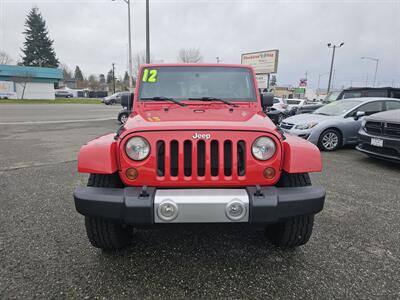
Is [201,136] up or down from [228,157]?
up

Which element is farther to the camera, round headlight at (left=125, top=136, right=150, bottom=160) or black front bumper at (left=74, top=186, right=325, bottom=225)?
round headlight at (left=125, top=136, right=150, bottom=160)

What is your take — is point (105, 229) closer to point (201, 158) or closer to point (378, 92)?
point (201, 158)

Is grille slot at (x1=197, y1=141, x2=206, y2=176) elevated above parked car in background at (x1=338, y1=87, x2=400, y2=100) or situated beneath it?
situated beneath

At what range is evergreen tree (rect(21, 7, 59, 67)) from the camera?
53125mm

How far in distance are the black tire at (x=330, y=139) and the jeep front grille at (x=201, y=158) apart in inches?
238

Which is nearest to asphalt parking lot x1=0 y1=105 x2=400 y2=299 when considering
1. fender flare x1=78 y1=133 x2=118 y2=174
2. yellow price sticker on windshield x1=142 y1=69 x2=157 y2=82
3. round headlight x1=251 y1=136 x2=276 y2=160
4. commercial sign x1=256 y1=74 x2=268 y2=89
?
round headlight x1=251 y1=136 x2=276 y2=160

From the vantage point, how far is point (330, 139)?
7.43 meters

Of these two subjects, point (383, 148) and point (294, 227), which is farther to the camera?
point (383, 148)

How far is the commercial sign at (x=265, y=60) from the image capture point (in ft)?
88.7

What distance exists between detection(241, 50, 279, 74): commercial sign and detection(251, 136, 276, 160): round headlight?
1032 inches

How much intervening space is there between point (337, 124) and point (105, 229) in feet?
22.6

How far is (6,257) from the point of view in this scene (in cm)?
241

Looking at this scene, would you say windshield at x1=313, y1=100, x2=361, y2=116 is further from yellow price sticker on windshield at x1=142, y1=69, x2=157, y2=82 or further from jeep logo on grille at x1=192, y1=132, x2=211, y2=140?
jeep logo on grille at x1=192, y1=132, x2=211, y2=140

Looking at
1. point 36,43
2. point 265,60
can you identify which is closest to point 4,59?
point 36,43
